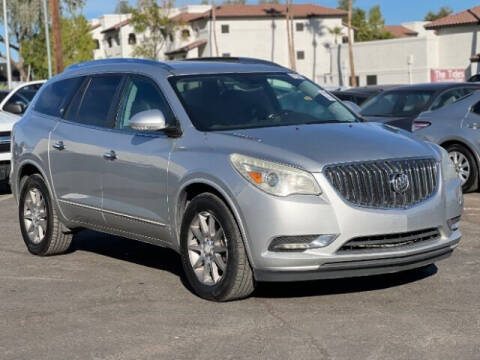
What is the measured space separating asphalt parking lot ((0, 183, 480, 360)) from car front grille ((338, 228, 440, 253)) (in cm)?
40

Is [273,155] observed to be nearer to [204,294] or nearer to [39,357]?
[204,294]

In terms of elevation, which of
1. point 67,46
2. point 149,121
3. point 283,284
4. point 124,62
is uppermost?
point 124,62

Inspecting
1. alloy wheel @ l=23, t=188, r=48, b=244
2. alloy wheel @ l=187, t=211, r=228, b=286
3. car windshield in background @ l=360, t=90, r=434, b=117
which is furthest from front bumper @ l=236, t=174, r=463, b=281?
car windshield in background @ l=360, t=90, r=434, b=117

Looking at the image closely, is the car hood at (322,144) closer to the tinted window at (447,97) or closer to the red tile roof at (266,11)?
the tinted window at (447,97)

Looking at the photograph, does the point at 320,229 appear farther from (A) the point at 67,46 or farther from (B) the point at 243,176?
(A) the point at 67,46

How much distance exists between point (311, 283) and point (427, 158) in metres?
1.32

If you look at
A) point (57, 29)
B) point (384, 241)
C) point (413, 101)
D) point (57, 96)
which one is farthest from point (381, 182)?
point (57, 29)

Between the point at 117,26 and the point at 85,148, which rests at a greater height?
the point at 85,148

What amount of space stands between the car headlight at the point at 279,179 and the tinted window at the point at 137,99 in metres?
1.39

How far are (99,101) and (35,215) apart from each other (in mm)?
1436

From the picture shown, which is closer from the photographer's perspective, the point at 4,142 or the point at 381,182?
the point at 381,182

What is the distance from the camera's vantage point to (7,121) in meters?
15.0

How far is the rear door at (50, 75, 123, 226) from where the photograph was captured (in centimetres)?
803

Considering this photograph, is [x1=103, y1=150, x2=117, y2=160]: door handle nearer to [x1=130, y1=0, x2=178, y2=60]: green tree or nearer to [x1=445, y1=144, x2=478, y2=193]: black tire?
[x1=445, y1=144, x2=478, y2=193]: black tire
